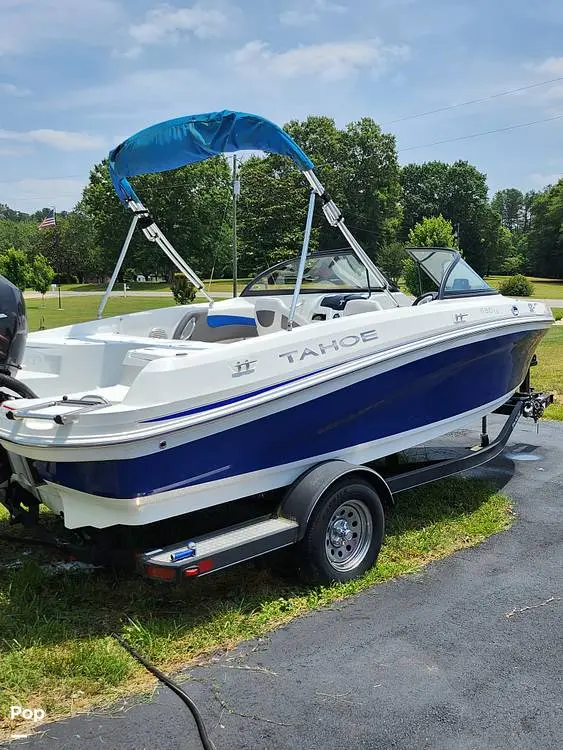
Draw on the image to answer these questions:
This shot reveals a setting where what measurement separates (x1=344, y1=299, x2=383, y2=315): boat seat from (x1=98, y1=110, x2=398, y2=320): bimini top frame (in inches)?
13.0

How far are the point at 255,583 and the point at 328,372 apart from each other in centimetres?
129

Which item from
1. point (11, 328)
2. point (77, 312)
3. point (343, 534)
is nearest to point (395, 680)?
point (343, 534)

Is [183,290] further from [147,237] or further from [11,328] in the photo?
[11,328]

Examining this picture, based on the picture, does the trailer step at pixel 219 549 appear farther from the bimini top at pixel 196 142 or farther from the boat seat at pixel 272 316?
the bimini top at pixel 196 142

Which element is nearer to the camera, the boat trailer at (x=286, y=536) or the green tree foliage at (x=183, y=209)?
the boat trailer at (x=286, y=536)

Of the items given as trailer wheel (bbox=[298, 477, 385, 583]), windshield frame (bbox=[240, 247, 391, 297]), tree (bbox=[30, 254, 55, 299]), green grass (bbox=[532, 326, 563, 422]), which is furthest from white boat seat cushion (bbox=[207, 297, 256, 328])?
tree (bbox=[30, 254, 55, 299])

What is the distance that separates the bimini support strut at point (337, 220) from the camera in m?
4.45


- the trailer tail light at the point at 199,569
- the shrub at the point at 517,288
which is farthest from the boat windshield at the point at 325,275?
the shrub at the point at 517,288

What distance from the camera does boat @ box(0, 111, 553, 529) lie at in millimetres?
3391

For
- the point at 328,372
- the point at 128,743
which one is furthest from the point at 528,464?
the point at 128,743

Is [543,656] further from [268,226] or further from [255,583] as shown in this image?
[268,226]

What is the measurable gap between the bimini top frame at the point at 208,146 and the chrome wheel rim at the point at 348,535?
1.18m

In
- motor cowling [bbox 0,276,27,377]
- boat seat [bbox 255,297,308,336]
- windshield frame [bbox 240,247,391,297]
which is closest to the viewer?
motor cowling [bbox 0,276,27,377]

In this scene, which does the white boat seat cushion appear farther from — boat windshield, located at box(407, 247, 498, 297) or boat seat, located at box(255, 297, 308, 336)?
boat windshield, located at box(407, 247, 498, 297)
